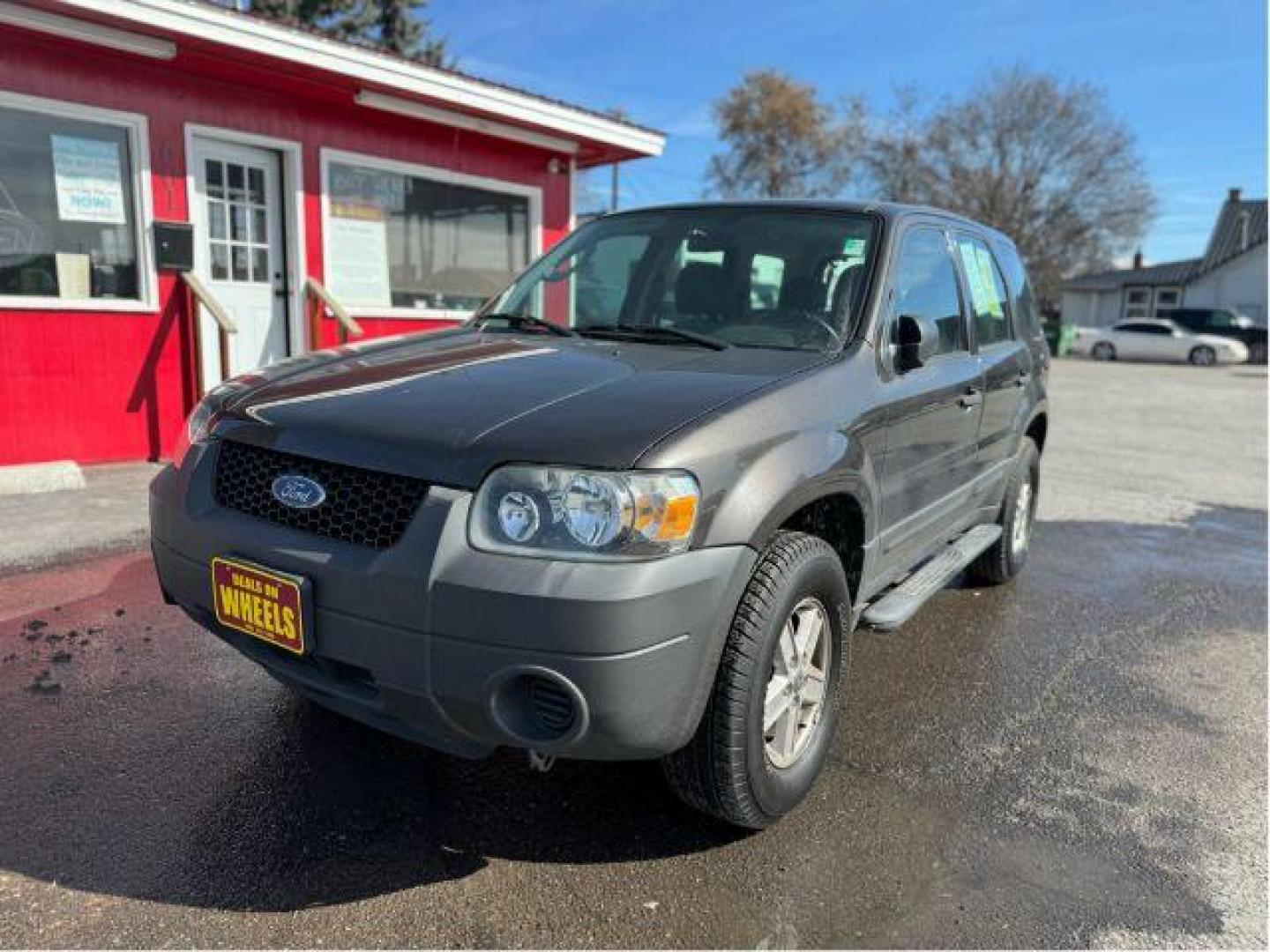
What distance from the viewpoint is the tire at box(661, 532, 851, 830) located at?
237 cm

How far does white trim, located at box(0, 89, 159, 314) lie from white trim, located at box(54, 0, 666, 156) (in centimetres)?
83

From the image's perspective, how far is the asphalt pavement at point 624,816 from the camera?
2332mm

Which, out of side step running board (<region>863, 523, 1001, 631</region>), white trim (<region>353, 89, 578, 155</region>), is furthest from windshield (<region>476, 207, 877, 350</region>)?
white trim (<region>353, 89, 578, 155</region>)

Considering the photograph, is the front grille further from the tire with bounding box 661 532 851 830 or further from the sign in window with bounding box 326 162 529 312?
the sign in window with bounding box 326 162 529 312

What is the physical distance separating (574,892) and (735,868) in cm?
44

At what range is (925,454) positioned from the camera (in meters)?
3.54

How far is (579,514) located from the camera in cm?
218

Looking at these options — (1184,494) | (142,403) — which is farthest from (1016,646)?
(142,403)

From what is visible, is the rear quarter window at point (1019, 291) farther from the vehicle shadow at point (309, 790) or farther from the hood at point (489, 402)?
the hood at point (489, 402)

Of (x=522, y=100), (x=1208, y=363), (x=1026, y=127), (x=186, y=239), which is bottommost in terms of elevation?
(x=1208, y=363)

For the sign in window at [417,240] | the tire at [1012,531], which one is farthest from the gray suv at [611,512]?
the sign in window at [417,240]

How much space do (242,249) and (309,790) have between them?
628 centimetres

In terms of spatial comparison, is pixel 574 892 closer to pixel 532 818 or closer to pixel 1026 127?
pixel 532 818

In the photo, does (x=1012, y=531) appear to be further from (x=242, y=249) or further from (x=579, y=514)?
(x=242, y=249)
